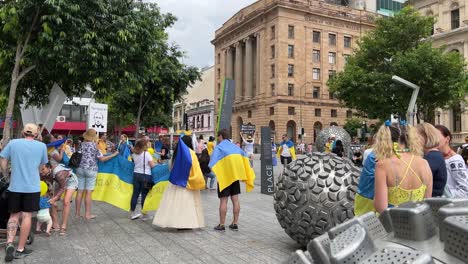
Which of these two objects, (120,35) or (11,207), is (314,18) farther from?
(11,207)

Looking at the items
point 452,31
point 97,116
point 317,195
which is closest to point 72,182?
point 317,195

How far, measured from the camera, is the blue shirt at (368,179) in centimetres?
438

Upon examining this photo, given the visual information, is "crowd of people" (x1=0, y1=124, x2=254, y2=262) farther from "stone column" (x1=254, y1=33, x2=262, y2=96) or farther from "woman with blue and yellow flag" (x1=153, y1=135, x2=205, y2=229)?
"stone column" (x1=254, y1=33, x2=262, y2=96)

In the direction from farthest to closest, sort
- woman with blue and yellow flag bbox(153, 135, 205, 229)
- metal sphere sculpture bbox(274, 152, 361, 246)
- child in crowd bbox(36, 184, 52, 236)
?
1. woman with blue and yellow flag bbox(153, 135, 205, 229)
2. child in crowd bbox(36, 184, 52, 236)
3. metal sphere sculpture bbox(274, 152, 361, 246)

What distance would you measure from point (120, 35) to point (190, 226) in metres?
5.24

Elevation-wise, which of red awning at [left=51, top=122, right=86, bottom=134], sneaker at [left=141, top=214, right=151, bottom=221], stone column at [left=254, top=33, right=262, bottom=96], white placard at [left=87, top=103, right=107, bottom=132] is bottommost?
sneaker at [left=141, top=214, right=151, bottom=221]

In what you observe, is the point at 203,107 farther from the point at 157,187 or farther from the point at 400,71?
the point at 157,187

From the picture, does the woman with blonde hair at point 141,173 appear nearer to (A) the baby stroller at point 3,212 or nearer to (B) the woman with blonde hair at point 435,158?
(A) the baby stroller at point 3,212

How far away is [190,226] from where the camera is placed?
25.6 feet

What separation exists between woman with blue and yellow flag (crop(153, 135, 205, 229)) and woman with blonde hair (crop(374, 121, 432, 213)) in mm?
4546

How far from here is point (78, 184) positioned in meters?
8.81

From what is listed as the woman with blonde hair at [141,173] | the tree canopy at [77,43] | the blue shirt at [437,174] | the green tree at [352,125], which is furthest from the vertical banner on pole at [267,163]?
the green tree at [352,125]

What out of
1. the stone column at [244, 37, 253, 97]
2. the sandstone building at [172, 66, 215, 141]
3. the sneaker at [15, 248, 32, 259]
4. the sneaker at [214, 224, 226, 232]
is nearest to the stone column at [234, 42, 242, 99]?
the stone column at [244, 37, 253, 97]

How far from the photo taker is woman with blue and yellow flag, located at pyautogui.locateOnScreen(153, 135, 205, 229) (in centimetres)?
788
